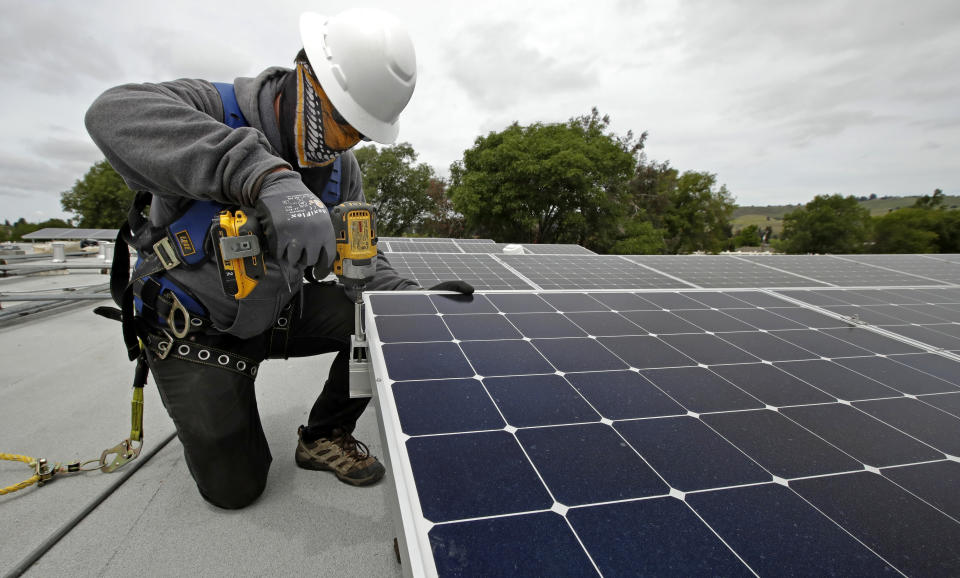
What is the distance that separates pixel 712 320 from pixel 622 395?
1.43 meters

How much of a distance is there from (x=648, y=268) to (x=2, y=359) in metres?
9.73

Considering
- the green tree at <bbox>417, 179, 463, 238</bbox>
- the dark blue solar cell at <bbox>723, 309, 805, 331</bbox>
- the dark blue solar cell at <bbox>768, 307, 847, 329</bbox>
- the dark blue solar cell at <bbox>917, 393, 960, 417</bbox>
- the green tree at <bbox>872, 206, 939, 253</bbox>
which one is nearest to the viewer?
the dark blue solar cell at <bbox>917, 393, 960, 417</bbox>

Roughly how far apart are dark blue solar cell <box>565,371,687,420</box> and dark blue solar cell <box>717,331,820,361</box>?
2.97 feet

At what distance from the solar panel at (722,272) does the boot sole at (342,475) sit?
18.4 feet

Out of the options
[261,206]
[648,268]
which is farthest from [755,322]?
[648,268]

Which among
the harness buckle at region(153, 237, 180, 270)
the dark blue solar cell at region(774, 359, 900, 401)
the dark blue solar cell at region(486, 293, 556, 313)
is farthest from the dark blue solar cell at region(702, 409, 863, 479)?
the harness buckle at region(153, 237, 180, 270)

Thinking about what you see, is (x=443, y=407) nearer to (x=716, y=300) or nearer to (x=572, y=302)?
(x=572, y=302)

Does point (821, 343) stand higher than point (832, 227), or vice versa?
point (832, 227)

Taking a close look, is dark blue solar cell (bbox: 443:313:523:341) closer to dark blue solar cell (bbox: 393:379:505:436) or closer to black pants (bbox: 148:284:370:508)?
dark blue solar cell (bbox: 393:379:505:436)

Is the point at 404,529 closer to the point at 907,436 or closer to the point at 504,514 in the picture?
the point at 504,514

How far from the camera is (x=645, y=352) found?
6.75ft

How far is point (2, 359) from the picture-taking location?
485cm

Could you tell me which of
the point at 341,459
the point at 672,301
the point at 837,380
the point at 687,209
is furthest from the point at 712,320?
the point at 687,209

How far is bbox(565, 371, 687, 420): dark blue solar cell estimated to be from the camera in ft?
5.00
